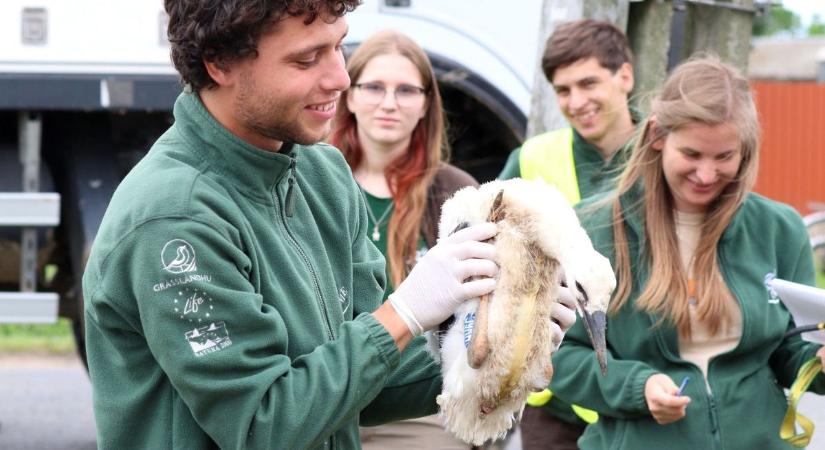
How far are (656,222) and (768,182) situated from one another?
48.1ft

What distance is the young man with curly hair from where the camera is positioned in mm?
2389

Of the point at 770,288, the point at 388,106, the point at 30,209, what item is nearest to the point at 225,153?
the point at 770,288

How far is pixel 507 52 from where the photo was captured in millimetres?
7000

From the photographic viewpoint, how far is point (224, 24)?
8.05ft

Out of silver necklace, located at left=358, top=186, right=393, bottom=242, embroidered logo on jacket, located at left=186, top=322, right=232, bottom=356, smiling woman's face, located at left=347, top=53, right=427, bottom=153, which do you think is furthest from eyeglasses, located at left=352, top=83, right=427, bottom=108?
embroidered logo on jacket, located at left=186, top=322, right=232, bottom=356

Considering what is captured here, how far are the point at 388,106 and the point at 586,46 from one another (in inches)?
37.7

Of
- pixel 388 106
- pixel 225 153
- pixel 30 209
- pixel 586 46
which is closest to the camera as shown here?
pixel 225 153

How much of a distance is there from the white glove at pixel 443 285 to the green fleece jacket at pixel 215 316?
3.2 inches

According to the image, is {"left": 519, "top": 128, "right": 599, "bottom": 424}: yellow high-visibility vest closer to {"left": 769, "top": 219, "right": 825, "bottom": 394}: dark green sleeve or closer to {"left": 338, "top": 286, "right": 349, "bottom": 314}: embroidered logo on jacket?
{"left": 769, "top": 219, "right": 825, "bottom": 394}: dark green sleeve

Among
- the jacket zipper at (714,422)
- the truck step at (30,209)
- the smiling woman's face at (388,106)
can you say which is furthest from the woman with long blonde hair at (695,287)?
the truck step at (30,209)

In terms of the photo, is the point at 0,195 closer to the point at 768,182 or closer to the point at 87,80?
the point at 87,80

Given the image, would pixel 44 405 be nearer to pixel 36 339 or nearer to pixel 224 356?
pixel 36 339

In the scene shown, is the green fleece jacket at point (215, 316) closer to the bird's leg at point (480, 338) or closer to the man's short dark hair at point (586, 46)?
the bird's leg at point (480, 338)

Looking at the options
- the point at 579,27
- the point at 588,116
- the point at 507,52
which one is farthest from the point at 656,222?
the point at 507,52
